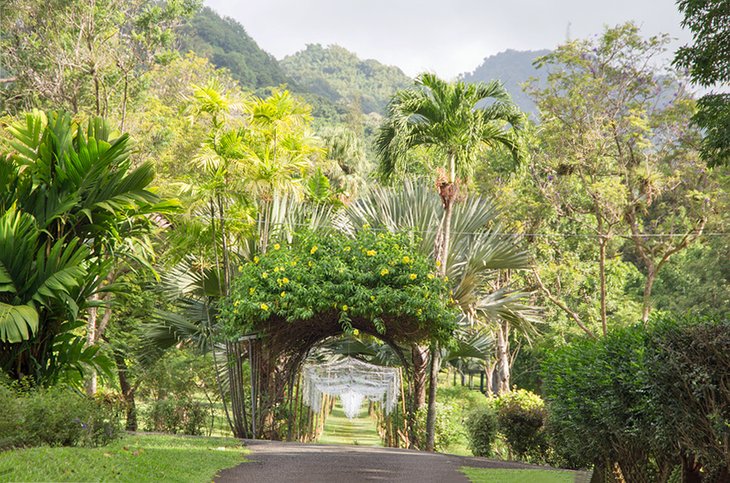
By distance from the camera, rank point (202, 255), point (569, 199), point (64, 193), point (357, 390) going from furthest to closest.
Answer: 1. point (569, 199)
2. point (357, 390)
3. point (202, 255)
4. point (64, 193)

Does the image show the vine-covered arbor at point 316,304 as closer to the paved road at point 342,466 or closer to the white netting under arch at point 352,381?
the white netting under arch at point 352,381

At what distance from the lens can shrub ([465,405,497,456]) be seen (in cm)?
1572

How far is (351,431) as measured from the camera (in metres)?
25.7

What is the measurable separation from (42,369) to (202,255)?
6188 millimetres

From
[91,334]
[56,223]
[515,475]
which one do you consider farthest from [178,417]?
[515,475]

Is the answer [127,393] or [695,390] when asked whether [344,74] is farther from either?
[695,390]

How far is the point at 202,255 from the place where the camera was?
53.7ft

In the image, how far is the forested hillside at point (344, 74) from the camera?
90.1m

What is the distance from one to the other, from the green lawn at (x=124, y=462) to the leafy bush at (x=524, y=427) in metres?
5.15

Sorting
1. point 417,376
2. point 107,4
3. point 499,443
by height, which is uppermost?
point 107,4

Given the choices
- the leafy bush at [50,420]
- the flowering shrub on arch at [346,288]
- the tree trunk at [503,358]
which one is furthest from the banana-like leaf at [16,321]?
the tree trunk at [503,358]

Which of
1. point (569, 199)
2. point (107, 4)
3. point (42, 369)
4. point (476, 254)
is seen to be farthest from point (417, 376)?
point (107, 4)

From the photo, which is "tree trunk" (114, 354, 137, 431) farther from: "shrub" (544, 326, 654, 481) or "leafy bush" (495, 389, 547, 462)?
"shrub" (544, 326, 654, 481)

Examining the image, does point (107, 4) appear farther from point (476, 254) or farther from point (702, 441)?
point (702, 441)
